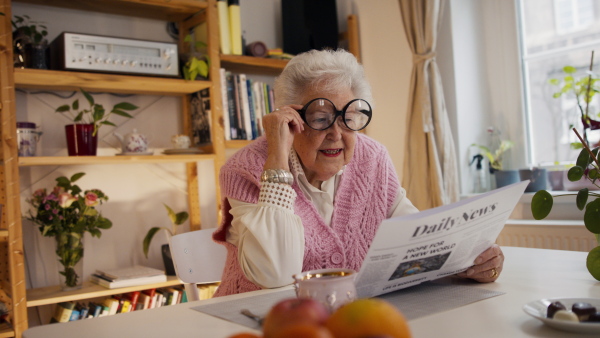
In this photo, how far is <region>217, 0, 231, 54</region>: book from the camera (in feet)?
8.91

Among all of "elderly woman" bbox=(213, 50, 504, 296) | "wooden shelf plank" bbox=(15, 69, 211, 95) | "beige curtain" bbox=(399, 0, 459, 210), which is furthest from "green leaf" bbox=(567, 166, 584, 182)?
"wooden shelf plank" bbox=(15, 69, 211, 95)

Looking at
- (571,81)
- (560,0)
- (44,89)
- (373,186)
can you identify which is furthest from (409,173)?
(44,89)

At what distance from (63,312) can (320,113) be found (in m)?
1.54

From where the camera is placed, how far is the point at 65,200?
223 centimetres

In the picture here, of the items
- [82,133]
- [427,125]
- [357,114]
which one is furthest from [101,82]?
[427,125]

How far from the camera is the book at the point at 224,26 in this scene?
2715mm

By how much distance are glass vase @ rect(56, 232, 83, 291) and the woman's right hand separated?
4.04 feet

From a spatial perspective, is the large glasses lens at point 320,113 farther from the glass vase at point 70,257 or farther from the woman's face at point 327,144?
the glass vase at point 70,257

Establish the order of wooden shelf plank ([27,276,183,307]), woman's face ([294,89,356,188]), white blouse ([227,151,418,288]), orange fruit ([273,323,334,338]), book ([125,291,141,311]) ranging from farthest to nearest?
1. book ([125,291,141,311])
2. wooden shelf plank ([27,276,183,307])
3. woman's face ([294,89,356,188])
4. white blouse ([227,151,418,288])
5. orange fruit ([273,323,334,338])

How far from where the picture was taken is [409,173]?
2867mm

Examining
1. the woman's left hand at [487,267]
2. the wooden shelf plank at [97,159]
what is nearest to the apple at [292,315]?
the woman's left hand at [487,267]

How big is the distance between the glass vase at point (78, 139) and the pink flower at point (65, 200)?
182 mm

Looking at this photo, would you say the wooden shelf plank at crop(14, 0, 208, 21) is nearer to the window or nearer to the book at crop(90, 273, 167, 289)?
the book at crop(90, 273, 167, 289)

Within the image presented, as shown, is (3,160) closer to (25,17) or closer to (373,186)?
(25,17)
